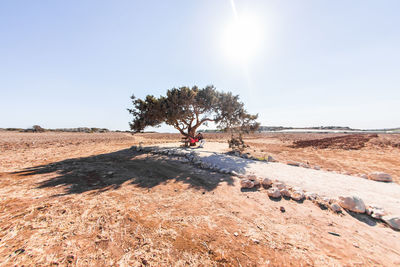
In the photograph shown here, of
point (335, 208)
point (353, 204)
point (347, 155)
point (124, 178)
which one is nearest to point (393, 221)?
point (353, 204)

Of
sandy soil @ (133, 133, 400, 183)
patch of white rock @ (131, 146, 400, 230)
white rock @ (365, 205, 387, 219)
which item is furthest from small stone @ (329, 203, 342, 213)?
sandy soil @ (133, 133, 400, 183)

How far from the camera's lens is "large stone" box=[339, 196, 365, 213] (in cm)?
386

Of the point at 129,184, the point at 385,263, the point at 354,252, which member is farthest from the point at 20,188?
the point at 385,263

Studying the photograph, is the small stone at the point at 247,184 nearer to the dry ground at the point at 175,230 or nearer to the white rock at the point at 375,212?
the dry ground at the point at 175,230

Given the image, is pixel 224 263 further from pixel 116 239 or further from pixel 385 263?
pixel 385 263

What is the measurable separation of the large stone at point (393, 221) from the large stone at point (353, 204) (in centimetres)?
39

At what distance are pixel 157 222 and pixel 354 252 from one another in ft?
13.5

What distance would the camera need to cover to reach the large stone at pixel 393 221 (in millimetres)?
3317

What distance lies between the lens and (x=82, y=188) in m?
→ 5.05

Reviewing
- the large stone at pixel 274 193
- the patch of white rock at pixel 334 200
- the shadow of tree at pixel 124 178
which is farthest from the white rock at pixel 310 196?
the shadow of tree at pixel 124 178

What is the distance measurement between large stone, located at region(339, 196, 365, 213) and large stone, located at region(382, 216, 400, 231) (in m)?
0.39

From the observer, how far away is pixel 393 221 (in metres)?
3.38

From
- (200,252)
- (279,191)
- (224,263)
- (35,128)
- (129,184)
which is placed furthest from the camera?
(35,128)

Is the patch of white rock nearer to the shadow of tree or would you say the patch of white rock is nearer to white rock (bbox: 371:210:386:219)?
white rock (bbox: 371:210:386:219)
